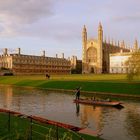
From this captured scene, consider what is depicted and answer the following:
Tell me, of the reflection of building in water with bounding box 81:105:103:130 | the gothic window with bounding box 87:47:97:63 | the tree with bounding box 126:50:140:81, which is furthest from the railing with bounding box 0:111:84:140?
the gothic window with bounding box 87:47:97:63

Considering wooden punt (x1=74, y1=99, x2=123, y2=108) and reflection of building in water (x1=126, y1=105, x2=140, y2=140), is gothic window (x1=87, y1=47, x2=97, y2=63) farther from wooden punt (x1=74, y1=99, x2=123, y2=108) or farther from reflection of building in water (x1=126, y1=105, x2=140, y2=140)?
reflection of building in water (x1=126, y1=105, x2=140, y2=140)

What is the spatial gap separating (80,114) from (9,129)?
13294 millimetres

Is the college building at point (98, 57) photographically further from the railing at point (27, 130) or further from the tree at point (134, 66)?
the railing at point (27, 130)

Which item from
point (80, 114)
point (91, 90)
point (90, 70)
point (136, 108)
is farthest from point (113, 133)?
point (90, 70)

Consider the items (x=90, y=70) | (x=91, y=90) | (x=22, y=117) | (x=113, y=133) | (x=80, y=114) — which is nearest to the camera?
(x=113, y=133)

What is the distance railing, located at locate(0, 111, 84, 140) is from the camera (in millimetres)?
15055

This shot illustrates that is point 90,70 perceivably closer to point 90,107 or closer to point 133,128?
point 90,107

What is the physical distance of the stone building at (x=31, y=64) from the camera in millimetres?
163375

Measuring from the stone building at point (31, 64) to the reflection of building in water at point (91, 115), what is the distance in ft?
420

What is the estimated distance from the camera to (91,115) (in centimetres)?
3005

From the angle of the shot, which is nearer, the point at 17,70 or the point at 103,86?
the point at 103,86

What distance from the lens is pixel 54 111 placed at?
107 ft

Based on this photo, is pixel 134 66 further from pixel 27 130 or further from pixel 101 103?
pixel 27 130

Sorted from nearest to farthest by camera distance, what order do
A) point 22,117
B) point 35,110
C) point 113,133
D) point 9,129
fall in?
point 9,129 < point 113,133 < point 22,117 < point 35,110
